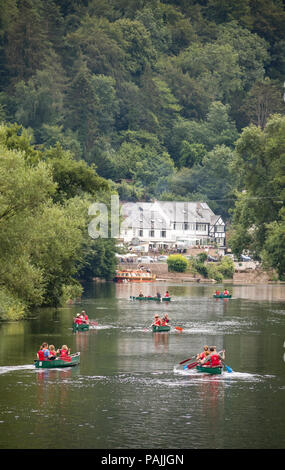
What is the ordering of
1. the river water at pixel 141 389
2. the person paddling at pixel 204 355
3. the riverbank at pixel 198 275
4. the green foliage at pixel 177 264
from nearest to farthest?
the river water at pixel 141 389
the person paddling at pixel 204 355
the riverbank at pixel 198 275
the green foliage at pixel 177 264

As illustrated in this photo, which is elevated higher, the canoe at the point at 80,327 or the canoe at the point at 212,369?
the canoe at the point at 80,327

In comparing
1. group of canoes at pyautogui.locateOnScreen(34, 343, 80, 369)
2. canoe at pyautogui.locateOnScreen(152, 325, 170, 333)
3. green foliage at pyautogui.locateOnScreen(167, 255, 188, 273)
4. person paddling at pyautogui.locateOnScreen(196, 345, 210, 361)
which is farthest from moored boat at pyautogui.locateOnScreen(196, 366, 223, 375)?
green foliage at pyautogui.locateOnScreen(167, 255, 188, 273)

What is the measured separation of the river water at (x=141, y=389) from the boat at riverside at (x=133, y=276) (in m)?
70.0

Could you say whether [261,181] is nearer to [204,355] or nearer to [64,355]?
[204,355]

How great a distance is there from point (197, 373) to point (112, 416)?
12.5 meters

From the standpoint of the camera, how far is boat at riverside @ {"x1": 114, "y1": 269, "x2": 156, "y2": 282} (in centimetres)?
15712

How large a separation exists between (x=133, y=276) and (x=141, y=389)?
108 metres

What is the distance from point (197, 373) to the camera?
56406 mm

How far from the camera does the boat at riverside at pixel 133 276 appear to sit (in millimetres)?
157125

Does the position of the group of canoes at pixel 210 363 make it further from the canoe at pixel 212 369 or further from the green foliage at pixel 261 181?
the green foliage at pixel 261 181

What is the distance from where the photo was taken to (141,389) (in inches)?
2010

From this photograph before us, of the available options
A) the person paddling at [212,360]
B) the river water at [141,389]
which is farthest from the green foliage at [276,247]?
the person paddling at [212,360]

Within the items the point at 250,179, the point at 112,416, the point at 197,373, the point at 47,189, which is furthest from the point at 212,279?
the point at 112,416
